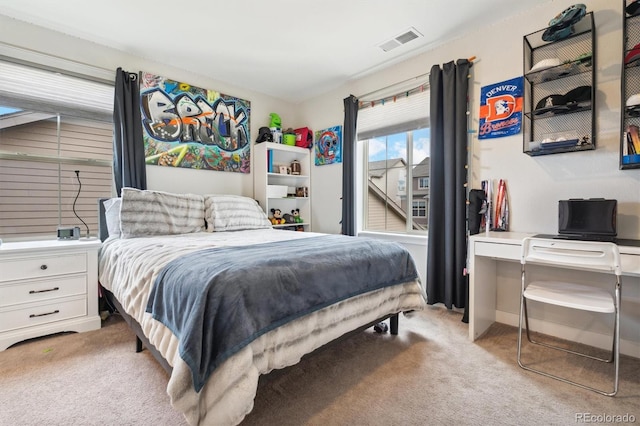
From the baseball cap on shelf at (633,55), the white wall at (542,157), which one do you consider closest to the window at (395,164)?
the white wall at (542,157)

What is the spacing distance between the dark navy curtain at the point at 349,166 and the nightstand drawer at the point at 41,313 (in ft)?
8.24

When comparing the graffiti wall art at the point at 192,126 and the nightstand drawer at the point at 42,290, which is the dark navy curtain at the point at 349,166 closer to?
the graffiti wall art at the point at 192,126

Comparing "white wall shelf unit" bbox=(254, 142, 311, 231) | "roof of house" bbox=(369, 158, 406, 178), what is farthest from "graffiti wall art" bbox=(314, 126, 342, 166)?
"roof of house" bbox=(369, 158, 406, 178)

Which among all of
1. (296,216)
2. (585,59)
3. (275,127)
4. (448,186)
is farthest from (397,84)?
(296,216)

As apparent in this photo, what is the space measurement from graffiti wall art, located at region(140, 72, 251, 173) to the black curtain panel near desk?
2268 mm

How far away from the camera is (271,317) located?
4.08 feet

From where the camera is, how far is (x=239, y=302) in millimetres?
1142

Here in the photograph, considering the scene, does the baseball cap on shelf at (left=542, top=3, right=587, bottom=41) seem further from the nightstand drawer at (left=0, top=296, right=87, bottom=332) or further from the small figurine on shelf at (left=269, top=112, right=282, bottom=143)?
the nightstand drawer at (left=0, top=296, right=87, bottom=332)

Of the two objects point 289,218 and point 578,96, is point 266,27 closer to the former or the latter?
point 289,218

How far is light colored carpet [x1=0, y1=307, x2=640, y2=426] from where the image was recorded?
130cm

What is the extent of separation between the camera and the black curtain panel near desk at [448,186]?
2.50m

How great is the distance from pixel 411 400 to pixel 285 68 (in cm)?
323

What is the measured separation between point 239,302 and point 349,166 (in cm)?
254

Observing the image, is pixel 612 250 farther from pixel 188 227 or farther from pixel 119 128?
pixel 119 128
